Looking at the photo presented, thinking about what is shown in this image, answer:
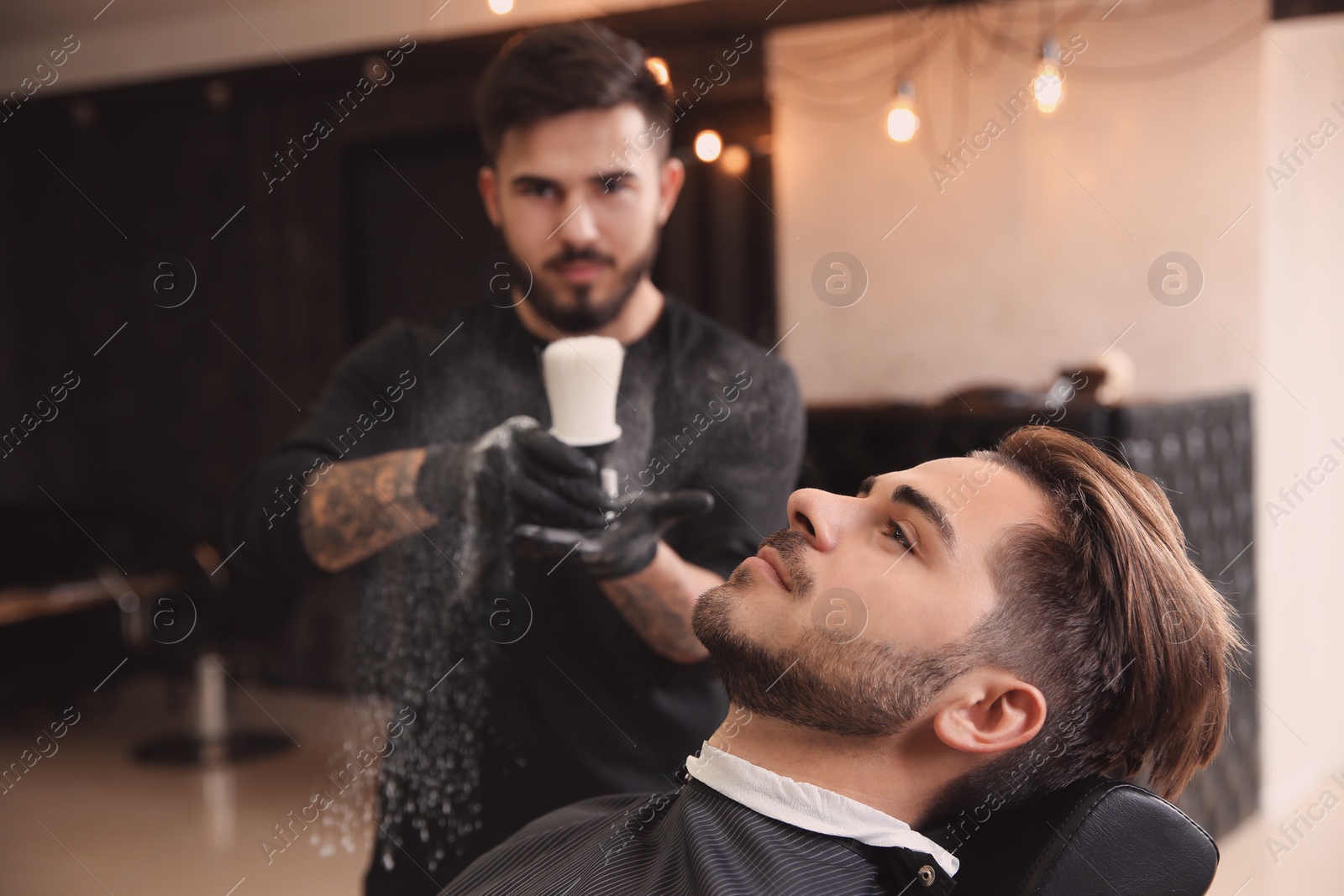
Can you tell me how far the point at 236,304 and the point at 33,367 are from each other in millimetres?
1318

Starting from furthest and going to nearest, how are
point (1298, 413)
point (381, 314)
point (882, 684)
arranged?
point (1298, 413) → point (381, 314) → point (882, 684)

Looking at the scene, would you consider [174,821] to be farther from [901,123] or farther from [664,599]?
[901,123]

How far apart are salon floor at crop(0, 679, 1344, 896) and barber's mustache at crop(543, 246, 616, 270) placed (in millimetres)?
1293

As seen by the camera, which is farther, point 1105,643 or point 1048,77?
point 1048,77

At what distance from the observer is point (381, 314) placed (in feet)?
6.80

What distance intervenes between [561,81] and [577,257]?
23 centimetres

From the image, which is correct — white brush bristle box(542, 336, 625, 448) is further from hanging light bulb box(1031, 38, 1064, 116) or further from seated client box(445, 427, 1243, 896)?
hanging light bulb box(1031, 38, 1064, 116)

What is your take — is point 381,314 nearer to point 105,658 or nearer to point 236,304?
point 236,304

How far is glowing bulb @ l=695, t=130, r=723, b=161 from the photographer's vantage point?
181 centimetres

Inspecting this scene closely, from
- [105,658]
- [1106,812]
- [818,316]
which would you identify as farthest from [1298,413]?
[105,658]

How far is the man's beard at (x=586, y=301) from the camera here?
1489 millimetres

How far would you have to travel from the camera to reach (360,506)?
4.85 feet

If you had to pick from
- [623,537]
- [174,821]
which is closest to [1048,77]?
[623,537]

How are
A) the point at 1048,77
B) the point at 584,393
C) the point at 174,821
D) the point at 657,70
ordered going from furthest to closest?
the point at 174,821, the point at 1048,77, the point at 657,70, the point at 584,393
